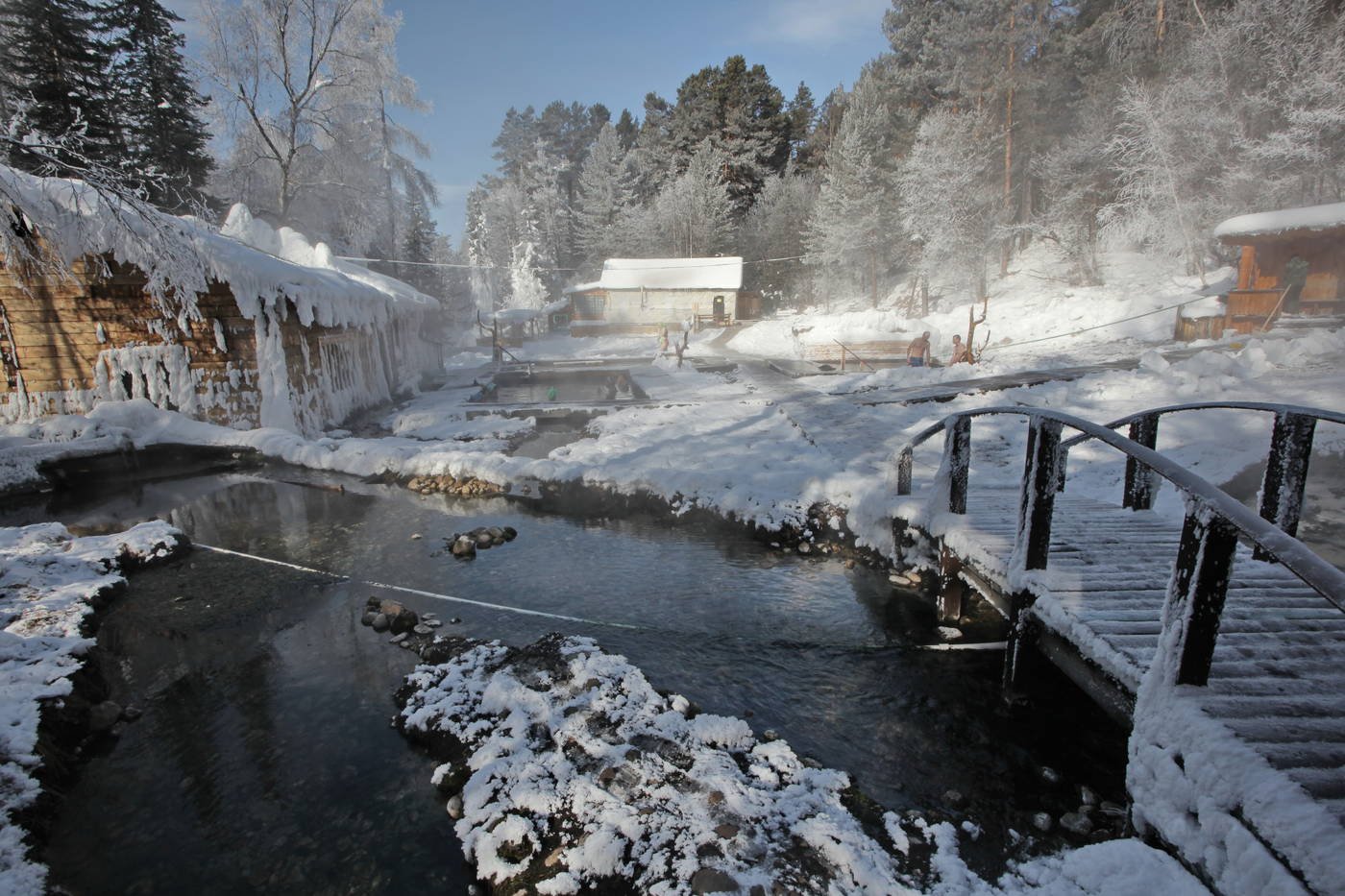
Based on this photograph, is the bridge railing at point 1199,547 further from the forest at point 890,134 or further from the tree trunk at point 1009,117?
the tree trunk at point 1009,117

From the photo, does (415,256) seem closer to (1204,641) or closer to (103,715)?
(103,715)

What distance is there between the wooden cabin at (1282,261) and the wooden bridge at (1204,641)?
18.9 metres

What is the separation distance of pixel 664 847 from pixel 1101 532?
4246 mm

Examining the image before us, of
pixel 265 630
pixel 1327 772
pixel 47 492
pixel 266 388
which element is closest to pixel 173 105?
pixel 266 388

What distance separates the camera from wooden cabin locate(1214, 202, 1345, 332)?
17.7 meters

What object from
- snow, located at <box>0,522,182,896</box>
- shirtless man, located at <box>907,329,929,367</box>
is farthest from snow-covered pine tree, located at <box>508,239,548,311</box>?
snow, located at <box>0,522,182,896</box>

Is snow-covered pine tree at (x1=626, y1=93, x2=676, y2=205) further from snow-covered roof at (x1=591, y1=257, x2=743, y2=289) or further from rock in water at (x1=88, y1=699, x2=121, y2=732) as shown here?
rock in water at (x1=88, y1=699, x2=121, y2=732)

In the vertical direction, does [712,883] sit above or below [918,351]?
below

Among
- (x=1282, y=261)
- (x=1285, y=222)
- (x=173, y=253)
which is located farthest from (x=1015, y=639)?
(x=1282, y=261)

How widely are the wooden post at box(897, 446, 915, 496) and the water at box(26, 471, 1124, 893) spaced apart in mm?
1185

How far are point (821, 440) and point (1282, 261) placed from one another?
18.5 metres

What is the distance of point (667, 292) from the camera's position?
42.5 meters

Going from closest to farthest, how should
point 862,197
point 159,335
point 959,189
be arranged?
point 159,335 < point 959,189 < point 862,197

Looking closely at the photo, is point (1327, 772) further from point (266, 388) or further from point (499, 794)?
point (266, 388)
